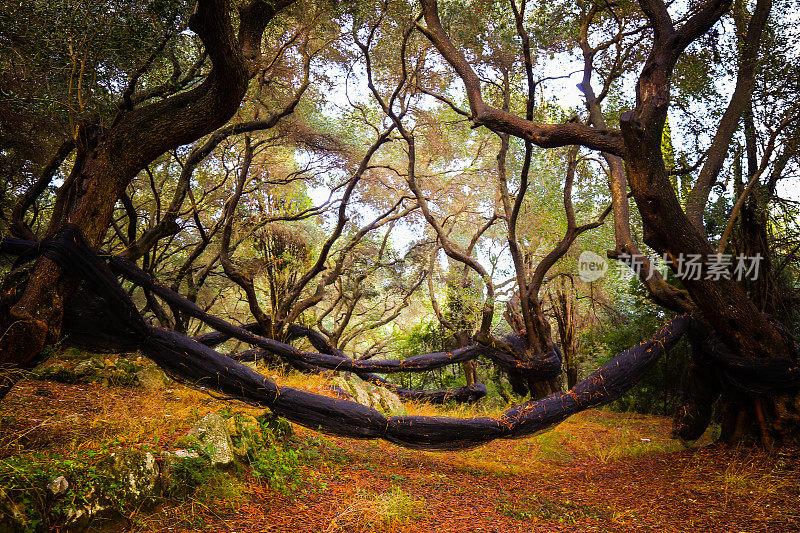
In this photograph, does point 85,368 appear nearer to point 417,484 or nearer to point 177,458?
point 177,458

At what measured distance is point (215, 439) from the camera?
8.89ft

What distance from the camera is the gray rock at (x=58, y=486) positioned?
1.88 metres

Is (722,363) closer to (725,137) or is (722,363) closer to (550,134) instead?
(725,137)

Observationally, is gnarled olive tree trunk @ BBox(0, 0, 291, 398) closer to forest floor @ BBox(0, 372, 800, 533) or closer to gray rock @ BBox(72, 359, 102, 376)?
forest floor @ BBox(0, 372, 800, 533)

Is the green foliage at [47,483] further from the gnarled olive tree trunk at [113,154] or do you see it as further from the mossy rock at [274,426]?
the mossy rock at [274,426]

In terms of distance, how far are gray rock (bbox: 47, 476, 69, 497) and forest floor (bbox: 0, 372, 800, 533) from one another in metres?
0.23

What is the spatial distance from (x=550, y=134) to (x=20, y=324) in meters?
3.85

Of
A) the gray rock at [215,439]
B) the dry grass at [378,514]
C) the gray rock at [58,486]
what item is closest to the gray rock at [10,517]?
the gray rock at [58,486]

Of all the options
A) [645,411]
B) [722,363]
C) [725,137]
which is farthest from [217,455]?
[645,411]

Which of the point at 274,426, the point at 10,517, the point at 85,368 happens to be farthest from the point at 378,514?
the point at 85,368

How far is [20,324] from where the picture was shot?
7.73ft

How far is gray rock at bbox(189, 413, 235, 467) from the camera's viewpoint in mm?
2607

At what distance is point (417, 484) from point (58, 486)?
6.75 feet

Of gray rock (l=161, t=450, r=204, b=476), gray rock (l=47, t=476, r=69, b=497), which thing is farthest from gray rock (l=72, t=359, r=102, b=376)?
gray rock (l=47, t=476, r=69, b=497)
